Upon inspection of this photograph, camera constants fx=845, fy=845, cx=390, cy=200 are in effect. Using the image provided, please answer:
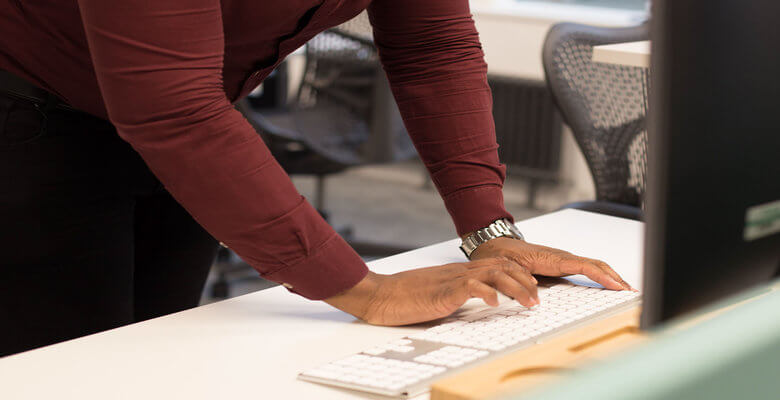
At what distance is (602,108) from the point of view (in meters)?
1.80

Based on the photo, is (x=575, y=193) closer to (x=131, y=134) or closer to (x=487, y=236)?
(x=487, y=236)

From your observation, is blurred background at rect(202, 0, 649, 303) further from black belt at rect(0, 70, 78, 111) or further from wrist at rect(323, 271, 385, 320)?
wrist at rect(323, 271, 385, 320)

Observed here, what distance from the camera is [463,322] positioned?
79 cm

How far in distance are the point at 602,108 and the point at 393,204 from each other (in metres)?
2.37

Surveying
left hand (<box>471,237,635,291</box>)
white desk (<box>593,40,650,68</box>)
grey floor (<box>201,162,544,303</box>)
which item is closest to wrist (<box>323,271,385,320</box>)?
left hand (<box>471,237,635,291</box>)

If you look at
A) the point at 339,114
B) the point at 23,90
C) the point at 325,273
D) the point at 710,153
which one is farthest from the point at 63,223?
the point at 339,114

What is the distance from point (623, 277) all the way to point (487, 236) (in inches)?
6.4

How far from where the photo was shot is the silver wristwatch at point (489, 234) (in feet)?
3.33

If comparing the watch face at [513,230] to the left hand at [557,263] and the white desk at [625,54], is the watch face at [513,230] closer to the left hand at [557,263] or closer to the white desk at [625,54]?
the left hand at [557,263]

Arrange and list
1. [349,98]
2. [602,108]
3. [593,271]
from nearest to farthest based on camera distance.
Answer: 1. [593,271]
2. [602,108]
3. [349,98]

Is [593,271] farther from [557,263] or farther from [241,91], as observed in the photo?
[241,91]

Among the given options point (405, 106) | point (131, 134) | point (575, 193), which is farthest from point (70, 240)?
point (575, 193)

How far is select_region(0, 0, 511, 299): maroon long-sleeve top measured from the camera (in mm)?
715

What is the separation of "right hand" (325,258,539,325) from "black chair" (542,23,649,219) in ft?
3.11
